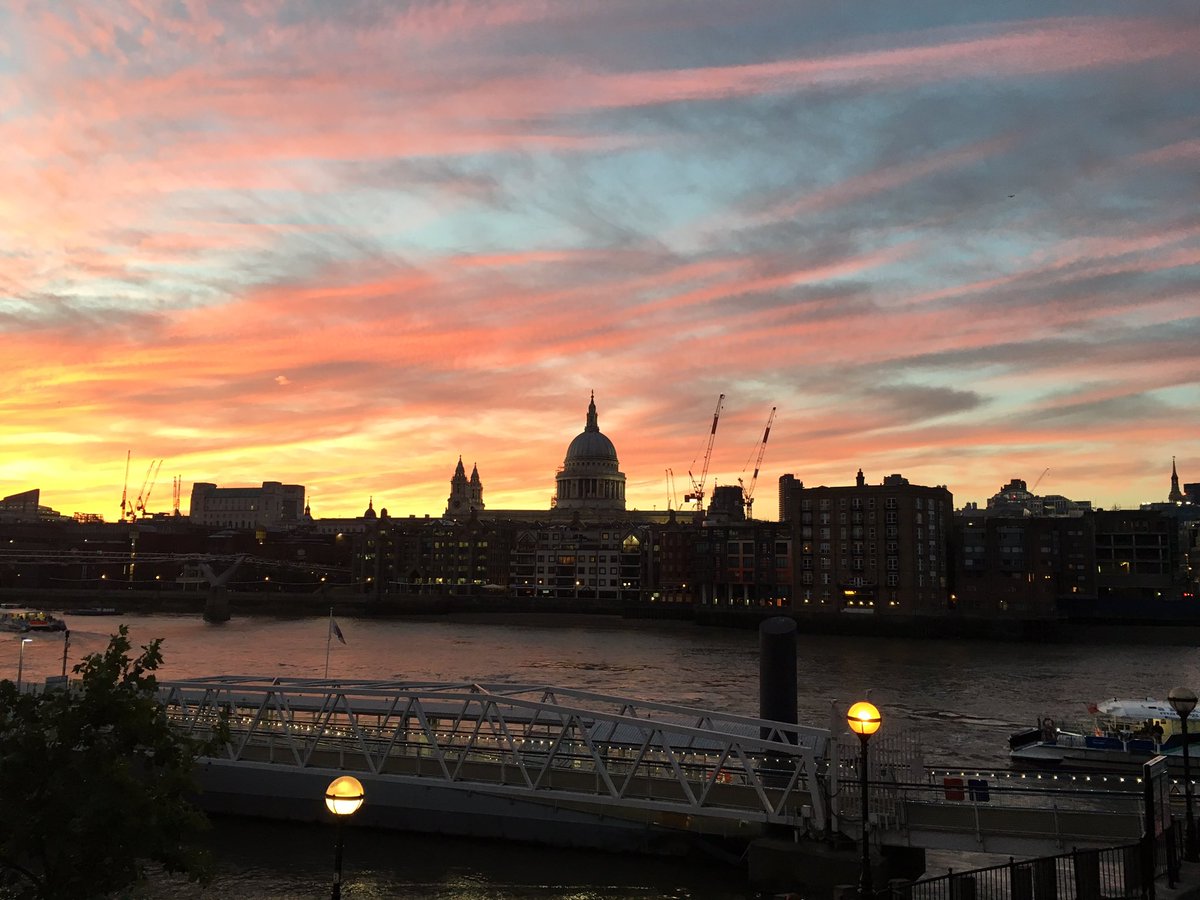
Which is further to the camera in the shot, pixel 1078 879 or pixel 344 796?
pixel 1078 879

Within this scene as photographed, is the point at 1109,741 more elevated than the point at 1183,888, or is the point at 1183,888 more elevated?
the point at 1183,888

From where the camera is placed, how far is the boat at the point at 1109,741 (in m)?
44.7

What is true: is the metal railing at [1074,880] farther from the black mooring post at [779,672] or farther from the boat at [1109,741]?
the boat at [1109,741]

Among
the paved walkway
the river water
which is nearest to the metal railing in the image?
the paved walkway

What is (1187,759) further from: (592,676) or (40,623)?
(40,623)

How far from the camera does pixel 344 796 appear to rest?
515 inches

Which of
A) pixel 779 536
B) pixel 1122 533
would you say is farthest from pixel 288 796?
pixel 1122 533

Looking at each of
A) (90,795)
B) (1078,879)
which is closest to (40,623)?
(90,795)

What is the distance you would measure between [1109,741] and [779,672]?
22115 millimetres

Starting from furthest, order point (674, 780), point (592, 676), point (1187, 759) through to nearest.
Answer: point (592, 676)
point (674, 780)
point (1187, 759)

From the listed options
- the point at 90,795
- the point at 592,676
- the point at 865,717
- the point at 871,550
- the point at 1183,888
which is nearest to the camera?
the point at 90,795

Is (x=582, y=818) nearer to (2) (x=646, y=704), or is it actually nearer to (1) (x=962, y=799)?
(2) (x=646, y=704)

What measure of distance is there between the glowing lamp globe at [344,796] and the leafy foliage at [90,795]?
4753 mm

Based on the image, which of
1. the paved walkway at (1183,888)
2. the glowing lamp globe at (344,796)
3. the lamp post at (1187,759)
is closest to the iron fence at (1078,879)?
the paved walkway at (1183,888)
